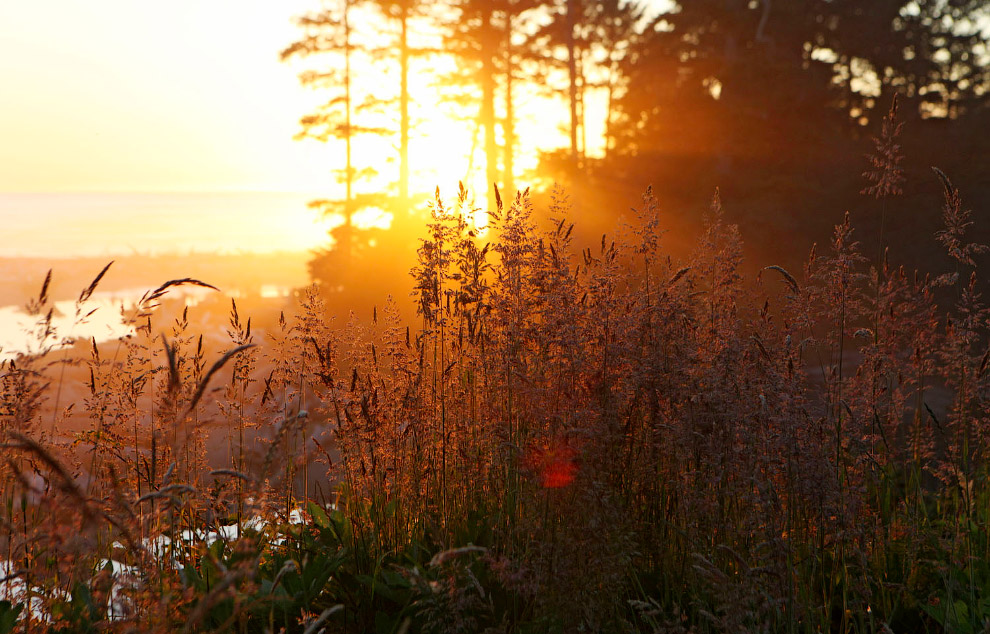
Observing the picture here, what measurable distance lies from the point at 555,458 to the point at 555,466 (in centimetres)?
3

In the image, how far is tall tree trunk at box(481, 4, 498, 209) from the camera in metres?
25.4

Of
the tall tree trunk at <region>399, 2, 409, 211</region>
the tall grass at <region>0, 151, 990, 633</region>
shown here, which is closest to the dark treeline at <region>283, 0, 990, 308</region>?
the tall tree trunk at <region>399, 2, 409, 211</region>

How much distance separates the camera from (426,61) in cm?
2527

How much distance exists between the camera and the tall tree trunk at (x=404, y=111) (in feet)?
79.0

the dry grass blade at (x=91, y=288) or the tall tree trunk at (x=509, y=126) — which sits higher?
the tall tree trunk at (x=509, y=126)

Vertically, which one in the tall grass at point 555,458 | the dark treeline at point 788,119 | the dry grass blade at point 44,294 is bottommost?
the tall grass at point 555,458

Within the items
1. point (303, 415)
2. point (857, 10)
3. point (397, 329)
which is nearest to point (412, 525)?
point (397, 329)

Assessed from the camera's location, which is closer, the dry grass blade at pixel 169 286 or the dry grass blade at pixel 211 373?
the dry grass blade at pixel 211 373

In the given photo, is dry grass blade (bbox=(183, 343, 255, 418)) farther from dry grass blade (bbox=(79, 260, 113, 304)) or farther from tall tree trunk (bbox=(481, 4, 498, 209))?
tall tree trunk (bbox=(481, 4, 498, 209))

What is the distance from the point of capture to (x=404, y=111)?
80.4 ft

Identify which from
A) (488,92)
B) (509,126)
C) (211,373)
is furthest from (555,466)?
(509,126)

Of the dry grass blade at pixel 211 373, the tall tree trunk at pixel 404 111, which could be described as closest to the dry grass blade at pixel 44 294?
the dry grass blade at pixel 211 373

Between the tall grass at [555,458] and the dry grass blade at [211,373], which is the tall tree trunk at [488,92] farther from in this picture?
the dry grass blade at [211,373]

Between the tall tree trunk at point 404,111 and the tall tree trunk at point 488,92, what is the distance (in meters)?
2.76
